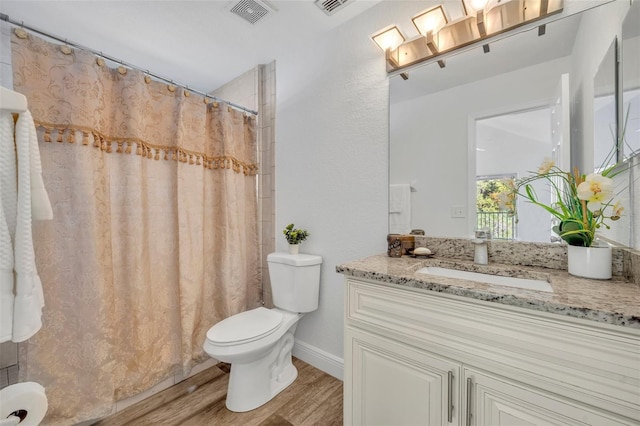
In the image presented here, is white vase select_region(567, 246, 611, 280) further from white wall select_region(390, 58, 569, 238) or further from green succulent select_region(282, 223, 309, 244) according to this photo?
green succulent select_region(282, 223, 309, 244)

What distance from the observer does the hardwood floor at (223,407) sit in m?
1.42

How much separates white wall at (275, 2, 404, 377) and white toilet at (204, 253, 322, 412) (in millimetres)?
153

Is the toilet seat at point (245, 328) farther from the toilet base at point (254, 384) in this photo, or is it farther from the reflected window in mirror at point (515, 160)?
the reflected window in mirror at point (515, 160)

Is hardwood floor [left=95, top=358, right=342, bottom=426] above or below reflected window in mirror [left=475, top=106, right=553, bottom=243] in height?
below

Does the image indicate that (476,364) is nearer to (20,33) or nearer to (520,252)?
(520,252)

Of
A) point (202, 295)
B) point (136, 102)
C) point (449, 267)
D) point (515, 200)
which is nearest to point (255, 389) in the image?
point (202, 295)

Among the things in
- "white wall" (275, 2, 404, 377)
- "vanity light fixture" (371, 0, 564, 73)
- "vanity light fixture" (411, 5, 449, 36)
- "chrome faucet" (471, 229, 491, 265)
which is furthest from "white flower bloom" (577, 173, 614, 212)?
"vanity light fixture" (411, 5, 449, 36)

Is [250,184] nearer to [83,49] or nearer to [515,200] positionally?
[83,49]

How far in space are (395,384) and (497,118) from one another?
4.12 ft

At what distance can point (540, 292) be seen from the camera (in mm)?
794

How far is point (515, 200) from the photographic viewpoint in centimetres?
121

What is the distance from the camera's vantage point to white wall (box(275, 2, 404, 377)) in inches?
63.2

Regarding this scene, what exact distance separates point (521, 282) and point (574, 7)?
1.16 meters

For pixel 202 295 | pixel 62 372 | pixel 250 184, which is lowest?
pixel 62 372
